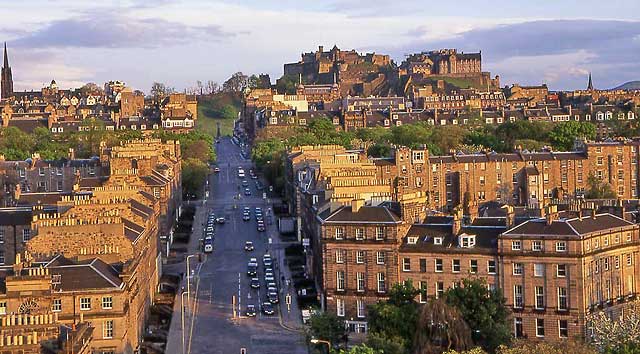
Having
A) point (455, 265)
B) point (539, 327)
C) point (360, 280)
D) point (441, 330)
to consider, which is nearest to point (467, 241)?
point (455, 265)

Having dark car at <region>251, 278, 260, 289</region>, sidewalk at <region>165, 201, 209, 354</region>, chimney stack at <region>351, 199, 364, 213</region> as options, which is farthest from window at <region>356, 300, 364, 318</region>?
dark car at <region>251, 278, 260, 289</region>

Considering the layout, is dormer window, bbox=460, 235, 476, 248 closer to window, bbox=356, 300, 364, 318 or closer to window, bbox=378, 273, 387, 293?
window, bbox=378, 273, 387, 293

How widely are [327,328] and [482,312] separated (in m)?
8.91

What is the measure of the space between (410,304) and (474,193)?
223ft

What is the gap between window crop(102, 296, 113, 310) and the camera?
6016cm

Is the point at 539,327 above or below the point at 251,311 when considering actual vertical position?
above

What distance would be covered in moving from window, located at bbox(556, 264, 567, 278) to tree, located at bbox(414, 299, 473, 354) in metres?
13.4

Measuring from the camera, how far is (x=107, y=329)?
198ft

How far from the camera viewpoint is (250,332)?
7162 centimetres

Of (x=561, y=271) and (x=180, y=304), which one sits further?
(x=180, y=304)

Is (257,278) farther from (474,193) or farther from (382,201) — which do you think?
(474,193)

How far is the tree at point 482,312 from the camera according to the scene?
2218 inches

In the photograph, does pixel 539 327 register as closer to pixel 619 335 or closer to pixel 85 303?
pixel 619 335

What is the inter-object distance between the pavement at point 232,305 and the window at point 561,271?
1574 centimetres
